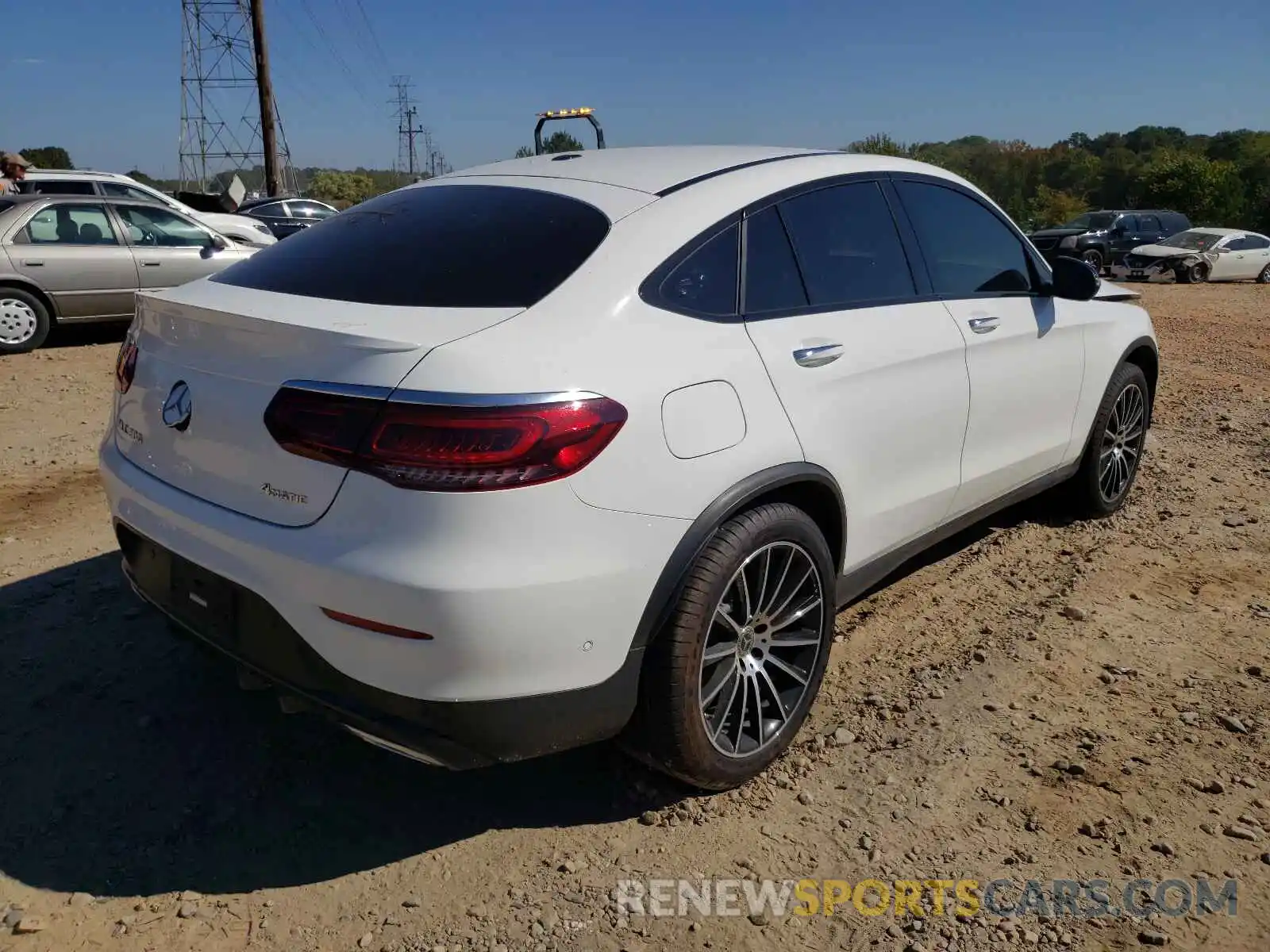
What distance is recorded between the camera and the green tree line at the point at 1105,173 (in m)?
39.8

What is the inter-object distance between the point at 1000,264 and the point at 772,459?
1.98 metres

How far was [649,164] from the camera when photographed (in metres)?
3.14

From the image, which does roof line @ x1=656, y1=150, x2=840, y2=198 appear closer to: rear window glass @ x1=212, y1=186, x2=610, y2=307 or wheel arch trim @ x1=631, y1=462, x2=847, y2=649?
rear window glass @ x1=212, y1=186, x2=610, y2=307

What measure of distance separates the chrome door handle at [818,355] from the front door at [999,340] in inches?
33.3

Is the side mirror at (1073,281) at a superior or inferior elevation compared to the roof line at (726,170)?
inferior

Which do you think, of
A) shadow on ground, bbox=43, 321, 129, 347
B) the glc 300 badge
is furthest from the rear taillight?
shadow on ground, bbox=43, 321, 129, 347

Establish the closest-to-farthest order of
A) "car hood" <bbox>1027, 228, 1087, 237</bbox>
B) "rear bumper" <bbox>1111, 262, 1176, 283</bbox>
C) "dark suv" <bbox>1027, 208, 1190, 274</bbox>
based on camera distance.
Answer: "rear bumper" <bbox>1111, 262, 1176, 283</bbox>, "dark suv" <bbox>1027, 208, 1190, 274</bbox>, "car hood" <bbox>1027, 228, 1087, 237</bbox>

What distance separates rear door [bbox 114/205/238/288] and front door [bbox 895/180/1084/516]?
8159 millimetres

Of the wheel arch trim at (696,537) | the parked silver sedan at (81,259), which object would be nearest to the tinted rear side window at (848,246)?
the wheel arch trim at (696,537)

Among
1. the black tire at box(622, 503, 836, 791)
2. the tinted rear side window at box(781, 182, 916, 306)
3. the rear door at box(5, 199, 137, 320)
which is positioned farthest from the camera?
the rear door at box(5, 199, 137, 320)

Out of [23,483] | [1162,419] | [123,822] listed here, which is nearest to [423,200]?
[123,822]

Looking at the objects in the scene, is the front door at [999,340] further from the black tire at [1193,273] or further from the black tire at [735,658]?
the black tire at [1193,273]

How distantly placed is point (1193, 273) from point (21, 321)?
21.2 metres

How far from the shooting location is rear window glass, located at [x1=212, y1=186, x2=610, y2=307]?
8.21ft
